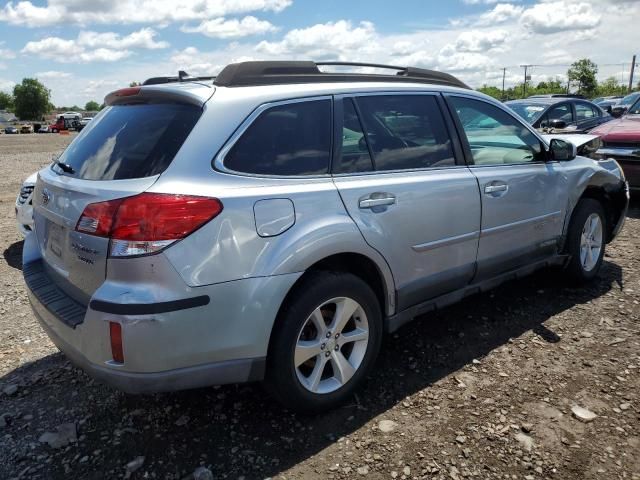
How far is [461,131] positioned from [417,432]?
1956mm

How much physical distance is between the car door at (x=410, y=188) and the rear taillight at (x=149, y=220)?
33.5 inches

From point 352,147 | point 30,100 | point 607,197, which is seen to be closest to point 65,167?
point 352,147

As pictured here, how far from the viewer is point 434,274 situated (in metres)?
3.40

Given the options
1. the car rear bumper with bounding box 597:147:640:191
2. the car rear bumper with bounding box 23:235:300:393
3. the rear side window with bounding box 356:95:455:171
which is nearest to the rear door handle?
the rear side window with bounding box 356:95:455:171

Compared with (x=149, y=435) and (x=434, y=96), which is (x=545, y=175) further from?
(x=149, y=435)

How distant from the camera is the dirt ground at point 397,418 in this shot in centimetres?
256

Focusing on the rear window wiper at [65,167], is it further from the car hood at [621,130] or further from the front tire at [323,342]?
the car hood at [621,130]

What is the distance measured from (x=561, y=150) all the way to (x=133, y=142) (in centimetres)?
329

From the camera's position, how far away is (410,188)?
3137 millimetres

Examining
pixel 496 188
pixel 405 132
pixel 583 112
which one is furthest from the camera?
pixel 583 112

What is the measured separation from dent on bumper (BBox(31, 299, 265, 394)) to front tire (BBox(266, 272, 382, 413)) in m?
0.15

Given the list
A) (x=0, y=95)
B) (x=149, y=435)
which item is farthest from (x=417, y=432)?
(x=0, y=95)

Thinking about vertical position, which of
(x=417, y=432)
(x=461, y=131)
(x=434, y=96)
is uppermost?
(x=434, y=96)

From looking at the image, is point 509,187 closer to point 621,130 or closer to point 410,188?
point 410,188
